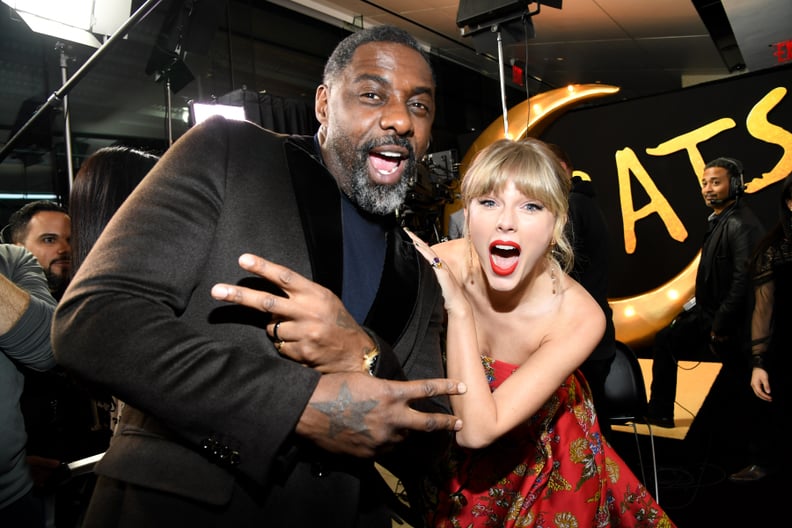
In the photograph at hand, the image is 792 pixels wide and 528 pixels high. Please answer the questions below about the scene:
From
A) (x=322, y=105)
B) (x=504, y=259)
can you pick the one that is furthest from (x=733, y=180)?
(x=322, y=105)

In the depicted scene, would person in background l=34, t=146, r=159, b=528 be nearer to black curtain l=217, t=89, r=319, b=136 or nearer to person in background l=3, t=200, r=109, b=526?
person in background l=3, t=200, r=109, b=526

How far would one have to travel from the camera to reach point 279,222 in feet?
3.22

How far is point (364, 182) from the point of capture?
1.18m

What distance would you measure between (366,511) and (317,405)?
1.21 ft

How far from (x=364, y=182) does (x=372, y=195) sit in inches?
1.3

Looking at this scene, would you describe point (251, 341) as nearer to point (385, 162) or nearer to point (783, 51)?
point (385, 162)

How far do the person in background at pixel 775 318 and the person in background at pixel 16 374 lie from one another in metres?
3.29

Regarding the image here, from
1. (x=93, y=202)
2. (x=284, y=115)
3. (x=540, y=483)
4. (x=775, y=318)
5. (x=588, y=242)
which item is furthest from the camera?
(x=284, y=115)

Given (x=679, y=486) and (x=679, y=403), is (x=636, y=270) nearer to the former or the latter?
(x=679, y=403)

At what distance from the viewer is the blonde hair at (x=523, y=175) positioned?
1.72 m

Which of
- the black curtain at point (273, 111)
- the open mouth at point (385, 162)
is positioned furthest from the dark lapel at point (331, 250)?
the black curtain at point (273, 111)

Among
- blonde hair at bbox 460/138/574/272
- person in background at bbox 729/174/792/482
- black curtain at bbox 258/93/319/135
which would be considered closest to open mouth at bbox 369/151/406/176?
blonde hair at bbox 460/138/574/272

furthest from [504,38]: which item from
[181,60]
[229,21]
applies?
[229,21]

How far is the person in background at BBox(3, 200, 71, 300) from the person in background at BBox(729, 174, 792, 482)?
355 centimetres
